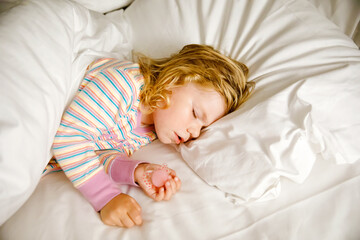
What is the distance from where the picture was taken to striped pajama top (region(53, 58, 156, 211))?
78cm

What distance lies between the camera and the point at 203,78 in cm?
94

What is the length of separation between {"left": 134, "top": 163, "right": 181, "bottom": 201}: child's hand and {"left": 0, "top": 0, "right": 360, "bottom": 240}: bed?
25 mm

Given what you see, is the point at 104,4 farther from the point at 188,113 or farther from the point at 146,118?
the point at 188,113

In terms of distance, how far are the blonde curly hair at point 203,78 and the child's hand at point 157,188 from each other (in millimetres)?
239

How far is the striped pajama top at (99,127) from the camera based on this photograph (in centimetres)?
78

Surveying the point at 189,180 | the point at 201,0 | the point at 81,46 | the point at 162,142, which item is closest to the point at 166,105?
the point at 162,142

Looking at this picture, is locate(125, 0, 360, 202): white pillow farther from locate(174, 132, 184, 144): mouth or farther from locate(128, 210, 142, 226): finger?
locate(128, 210, 142, 226): finger

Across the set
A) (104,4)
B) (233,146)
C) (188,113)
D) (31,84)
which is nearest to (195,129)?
(188,113)

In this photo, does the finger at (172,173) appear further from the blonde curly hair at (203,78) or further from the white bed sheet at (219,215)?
the blonde curly hair at (203,78)

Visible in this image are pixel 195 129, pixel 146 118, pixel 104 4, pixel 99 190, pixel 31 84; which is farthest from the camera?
pixel 104 4

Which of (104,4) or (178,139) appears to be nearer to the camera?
(178,139)

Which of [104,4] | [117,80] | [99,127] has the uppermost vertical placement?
[104,4]

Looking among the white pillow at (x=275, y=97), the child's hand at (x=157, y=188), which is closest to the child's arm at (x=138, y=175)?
the child's hand at (x=157, y=188)

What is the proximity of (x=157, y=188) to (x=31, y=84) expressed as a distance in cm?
44
